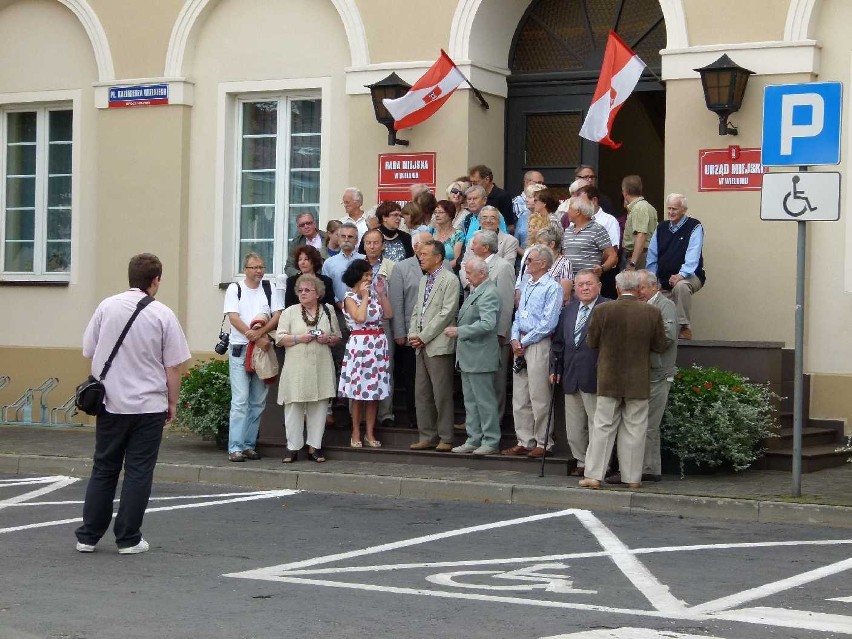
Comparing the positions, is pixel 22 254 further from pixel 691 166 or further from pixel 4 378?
pixel 691 166

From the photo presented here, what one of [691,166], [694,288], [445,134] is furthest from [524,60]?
[694,288]

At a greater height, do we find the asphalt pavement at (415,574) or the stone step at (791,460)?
the stone step at (791,460)

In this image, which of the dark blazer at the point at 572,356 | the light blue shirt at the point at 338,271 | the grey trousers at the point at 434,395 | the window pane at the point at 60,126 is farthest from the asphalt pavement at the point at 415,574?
the window pane at the point at 60,126

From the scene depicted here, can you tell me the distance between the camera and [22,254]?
19.3m

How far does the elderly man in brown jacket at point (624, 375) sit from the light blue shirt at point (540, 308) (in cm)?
73

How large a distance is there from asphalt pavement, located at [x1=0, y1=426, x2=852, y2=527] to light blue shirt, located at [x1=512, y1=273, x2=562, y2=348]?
1.19 metres

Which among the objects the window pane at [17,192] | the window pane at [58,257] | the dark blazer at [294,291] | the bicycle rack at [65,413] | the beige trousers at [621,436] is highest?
the window pane at [17,192]

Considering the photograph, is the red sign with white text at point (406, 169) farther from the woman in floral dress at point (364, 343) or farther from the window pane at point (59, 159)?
the window pane at point (59, 159)

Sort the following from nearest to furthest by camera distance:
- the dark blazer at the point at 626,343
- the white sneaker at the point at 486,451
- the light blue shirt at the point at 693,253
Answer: the dark blazer at the point at 626,343 → the white sneaker at the point at 486,451 → the light blue shirt at the point at 693,253

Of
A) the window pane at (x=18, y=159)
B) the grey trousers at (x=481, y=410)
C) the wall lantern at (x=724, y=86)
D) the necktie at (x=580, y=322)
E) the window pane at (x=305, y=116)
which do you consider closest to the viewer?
the necktie at (x=580, y=322)

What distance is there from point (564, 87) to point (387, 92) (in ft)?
6.36

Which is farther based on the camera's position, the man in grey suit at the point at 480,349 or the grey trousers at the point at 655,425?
the man in grey suit at the point at 480,349

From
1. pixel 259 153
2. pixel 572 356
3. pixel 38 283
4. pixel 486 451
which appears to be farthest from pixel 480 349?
pixel 38 283

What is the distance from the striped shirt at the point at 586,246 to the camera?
1335 centimetres
